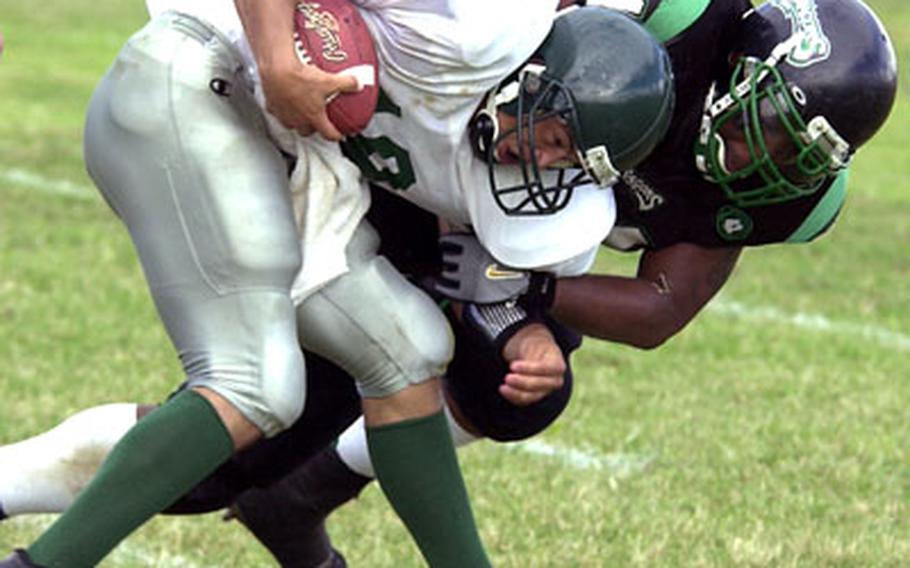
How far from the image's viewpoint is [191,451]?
3039 millimetres

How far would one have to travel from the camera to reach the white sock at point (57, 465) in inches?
142

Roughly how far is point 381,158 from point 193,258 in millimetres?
390

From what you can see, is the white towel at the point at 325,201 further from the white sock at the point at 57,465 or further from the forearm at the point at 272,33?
the white sock at the point at 57,465

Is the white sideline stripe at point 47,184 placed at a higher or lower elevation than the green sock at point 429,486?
lower

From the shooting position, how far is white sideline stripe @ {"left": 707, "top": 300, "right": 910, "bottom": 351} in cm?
644

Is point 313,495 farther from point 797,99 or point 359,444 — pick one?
point 797,99

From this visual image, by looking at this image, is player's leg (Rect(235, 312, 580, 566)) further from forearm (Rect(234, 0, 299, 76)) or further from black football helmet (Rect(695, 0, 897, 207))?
forearm (Rect(234, 0, 299, 76))

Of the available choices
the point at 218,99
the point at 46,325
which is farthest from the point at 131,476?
the point at 46,325

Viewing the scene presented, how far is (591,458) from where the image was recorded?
4922 mm

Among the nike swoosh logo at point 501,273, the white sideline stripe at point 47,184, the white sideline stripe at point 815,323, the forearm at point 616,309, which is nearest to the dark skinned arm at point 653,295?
the forearm at point 616,309

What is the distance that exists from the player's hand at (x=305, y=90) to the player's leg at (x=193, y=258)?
0.43ft

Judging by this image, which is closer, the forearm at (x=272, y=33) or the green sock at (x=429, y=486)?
the forearm at (x=272, y=33)

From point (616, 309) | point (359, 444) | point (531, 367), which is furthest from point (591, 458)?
point (531, 367)

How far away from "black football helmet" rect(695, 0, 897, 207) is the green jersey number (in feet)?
1.89
